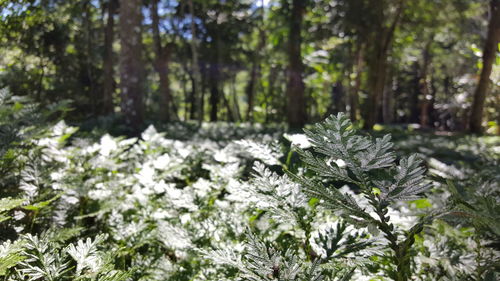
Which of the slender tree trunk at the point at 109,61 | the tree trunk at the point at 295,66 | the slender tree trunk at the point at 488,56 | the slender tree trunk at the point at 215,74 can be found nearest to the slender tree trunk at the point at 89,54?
the slender tree trunk at the point at 109,61

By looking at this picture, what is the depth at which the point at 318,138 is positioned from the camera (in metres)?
1.03

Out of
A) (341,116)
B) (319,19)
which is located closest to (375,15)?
(319,19)

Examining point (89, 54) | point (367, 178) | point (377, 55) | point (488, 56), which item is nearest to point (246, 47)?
point (89, 54)

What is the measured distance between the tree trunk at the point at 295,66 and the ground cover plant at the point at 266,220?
12.1m

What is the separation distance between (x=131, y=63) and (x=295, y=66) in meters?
6.88

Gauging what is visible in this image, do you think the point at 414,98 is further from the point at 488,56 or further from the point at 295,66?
the point at 295,66

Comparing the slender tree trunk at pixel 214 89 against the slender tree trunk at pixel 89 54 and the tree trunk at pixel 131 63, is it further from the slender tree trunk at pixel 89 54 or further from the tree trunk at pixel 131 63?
the tree trunk at pixel 131 63

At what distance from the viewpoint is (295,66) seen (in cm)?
1438

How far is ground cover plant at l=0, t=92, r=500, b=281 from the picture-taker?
3.23ft

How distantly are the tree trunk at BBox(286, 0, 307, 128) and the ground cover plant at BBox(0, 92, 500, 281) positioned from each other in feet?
39.7

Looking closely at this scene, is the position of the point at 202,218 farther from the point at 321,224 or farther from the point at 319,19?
the point at 319,19

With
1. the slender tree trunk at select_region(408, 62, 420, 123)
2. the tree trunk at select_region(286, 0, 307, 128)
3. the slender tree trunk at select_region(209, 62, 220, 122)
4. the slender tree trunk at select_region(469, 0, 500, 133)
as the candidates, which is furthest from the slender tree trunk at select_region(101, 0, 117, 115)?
the slender tree trunk at select_region(408, 62, 420, 123)

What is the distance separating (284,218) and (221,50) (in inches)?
1048

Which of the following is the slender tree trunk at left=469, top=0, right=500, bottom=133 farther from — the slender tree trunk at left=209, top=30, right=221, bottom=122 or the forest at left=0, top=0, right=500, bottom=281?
the slender tree trunk at left=209, top=30, right=221, bottom=122
